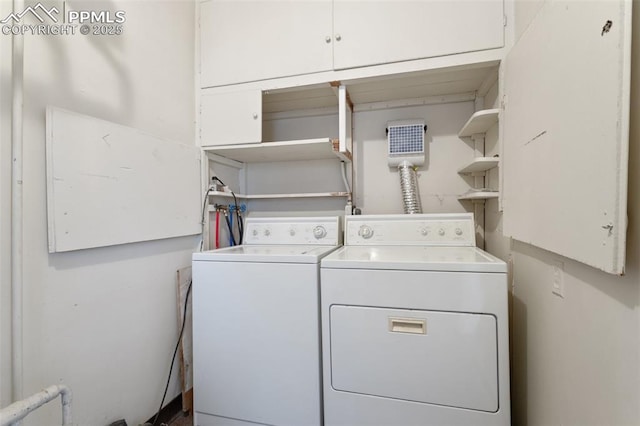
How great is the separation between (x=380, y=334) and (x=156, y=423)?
131cm

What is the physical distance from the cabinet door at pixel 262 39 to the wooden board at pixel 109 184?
0.58 meters

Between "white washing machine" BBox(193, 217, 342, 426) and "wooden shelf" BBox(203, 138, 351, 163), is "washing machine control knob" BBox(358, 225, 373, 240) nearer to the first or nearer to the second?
"white washing machine" BBox(193, 217, 342, 426)

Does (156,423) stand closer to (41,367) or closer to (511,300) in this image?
(41,367)

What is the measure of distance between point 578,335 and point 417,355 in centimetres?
53

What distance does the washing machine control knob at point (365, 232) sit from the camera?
1.77m

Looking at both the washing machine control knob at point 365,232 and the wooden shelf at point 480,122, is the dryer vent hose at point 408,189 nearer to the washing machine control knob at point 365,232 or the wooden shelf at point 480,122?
the washing machine control knob at point 365,232

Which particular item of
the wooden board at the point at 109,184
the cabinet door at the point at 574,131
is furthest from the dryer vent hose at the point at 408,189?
the wooden board at the point at 109,184

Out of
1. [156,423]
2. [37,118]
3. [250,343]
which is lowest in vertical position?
[156,423]

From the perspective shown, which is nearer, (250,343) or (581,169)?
(581,169)

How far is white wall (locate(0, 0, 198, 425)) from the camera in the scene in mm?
1025

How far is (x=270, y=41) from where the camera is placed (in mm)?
1660

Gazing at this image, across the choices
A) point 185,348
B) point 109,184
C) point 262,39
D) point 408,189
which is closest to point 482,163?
point 408,189

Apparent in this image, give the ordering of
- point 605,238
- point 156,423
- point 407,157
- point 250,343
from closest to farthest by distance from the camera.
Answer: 1. point 605,238
2. point 250,343
3. point 156,423
4. point 407,157

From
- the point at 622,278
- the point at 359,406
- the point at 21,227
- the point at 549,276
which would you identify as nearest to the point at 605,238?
the point at 622,278
